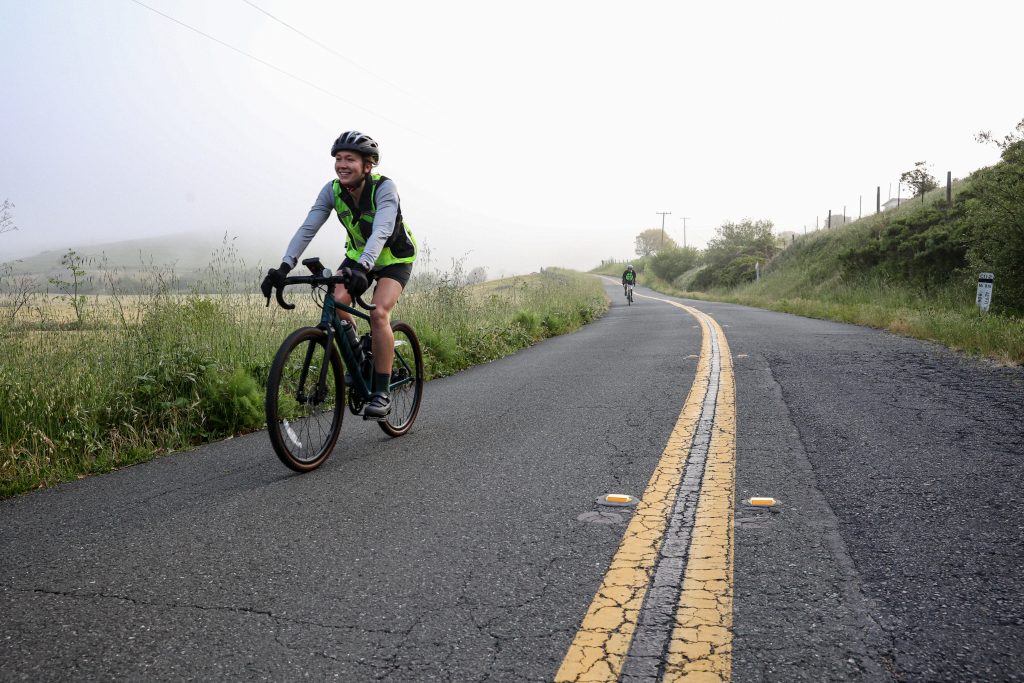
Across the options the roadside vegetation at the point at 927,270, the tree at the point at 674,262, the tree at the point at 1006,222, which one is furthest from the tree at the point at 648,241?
the tree at the point at 1006,222

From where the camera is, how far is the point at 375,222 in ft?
13.6

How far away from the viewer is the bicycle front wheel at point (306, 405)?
3.65 metres

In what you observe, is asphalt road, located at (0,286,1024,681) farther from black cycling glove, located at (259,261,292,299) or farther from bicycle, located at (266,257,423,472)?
black cycling glove, located at (259,261,292,299)

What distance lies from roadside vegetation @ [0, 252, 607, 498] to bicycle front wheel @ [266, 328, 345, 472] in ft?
1.64

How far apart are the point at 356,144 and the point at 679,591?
3107 mm

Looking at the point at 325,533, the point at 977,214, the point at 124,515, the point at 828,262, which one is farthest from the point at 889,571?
the point at 828,262

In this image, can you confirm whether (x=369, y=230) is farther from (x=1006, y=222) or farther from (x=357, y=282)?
(x=1006, y=222)

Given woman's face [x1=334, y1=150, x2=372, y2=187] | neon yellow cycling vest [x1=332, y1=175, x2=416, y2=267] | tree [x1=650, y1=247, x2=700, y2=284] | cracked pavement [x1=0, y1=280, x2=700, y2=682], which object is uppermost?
tree [x1=650, y1=247, x2=700, y2=284]

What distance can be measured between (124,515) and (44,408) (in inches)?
67.1

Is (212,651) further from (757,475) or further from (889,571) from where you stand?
(757,475)

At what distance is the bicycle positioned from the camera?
372cm

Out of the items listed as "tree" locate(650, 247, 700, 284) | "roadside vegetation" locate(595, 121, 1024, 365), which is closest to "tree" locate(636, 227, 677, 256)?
"tree" locate(650, 247, 700, 284)

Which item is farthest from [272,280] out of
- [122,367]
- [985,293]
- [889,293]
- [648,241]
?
[648,241]

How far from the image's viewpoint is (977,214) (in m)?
15.2
